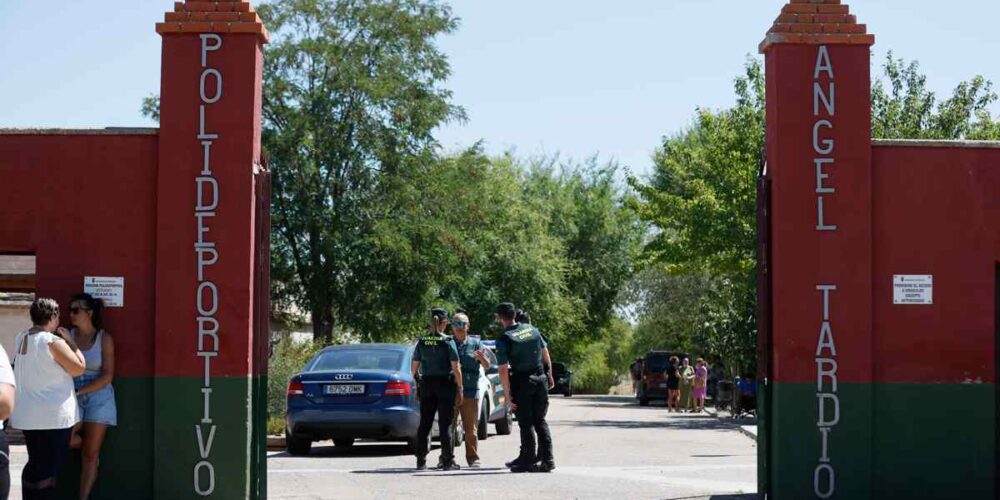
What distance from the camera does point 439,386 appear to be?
17016 millimetres

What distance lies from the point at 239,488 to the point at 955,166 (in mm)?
6866

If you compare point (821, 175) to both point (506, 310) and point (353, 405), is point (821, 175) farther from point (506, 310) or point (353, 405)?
point (353, 405)

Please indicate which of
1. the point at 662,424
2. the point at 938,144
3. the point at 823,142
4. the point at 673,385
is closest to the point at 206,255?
the point at 823,142

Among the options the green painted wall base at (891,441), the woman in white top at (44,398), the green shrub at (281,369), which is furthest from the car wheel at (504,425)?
the woman in white top at (44,398)

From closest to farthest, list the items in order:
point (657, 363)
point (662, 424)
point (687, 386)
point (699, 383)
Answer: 1. point (662, 424)
2. point (699, 383)
3. point (687, 386)
4. point (657, 363)

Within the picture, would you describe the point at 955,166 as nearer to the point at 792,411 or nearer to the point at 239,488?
the point at 792,411

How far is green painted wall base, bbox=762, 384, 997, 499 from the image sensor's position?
1248 cm

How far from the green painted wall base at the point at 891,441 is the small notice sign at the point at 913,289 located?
0.75 m

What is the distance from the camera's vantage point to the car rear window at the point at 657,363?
166 ft

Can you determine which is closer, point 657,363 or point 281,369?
point 281,369

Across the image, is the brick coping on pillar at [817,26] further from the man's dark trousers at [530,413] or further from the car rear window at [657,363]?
the car rear window at [657,363]

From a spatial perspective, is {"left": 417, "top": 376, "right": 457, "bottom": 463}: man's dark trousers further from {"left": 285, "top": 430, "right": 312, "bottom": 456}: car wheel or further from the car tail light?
{"left": 285, "top": 430, "right": 312, "bottom": 456}: car wheel

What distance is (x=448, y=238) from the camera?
43.0 metres

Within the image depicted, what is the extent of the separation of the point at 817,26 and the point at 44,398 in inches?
284
